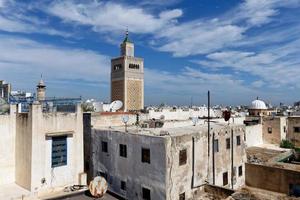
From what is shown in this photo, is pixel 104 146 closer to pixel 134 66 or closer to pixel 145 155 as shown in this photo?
pixel 145 155

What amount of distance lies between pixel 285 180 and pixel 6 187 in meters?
18.4

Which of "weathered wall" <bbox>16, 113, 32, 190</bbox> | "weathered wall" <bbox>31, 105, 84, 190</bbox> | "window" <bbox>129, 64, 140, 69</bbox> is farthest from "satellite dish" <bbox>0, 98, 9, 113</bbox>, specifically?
"window" <bbox>129, 64, 140, 69</bbox>

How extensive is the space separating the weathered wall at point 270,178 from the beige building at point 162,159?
783 millimetres

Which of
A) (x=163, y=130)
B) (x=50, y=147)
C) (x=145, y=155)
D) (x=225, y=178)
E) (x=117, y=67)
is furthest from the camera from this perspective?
(x=117, y=67)

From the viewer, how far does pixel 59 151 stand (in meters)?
18.7

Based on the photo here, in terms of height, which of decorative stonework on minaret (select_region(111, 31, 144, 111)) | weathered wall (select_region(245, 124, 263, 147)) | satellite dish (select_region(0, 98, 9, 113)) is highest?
decorative stonework on minaret (select_region(111, 31, 144, 111))

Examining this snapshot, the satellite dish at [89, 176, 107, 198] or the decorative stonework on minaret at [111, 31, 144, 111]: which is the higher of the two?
the decorative stonework on minaret at [111, 31, 144, 111]

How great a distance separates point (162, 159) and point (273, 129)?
99.3 ft

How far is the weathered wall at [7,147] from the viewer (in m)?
18.1

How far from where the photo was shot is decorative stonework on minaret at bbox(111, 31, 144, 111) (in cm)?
6106

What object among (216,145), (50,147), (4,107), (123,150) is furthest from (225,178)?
→ (4,107)

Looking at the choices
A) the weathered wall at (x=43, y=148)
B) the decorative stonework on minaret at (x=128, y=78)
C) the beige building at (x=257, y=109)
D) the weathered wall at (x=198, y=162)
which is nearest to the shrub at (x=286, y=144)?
the beige building at (x=257, y=109)

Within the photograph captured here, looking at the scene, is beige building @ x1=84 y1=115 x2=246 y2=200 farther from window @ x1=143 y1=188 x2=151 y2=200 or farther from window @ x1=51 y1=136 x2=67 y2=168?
window @ x1=51 y1=136 x2=67 y2=168

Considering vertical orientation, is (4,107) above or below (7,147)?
above
